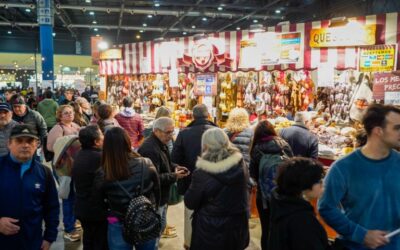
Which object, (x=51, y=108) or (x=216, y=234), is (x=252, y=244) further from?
(x=51, y=108)

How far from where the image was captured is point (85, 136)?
361cm

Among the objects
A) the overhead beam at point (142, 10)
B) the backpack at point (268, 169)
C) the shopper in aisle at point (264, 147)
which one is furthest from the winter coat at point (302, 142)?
the overhead beam at point (142, 10)

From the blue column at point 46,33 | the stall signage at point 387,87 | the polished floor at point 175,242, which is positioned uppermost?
the blue column at point 46,33

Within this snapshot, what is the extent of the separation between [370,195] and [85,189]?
7.70ft

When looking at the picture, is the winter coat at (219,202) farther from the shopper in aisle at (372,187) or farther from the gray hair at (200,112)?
the gray hair at (200,112)

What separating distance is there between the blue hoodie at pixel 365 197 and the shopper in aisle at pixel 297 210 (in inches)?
5.6

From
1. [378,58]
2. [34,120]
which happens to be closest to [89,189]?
[34,120]

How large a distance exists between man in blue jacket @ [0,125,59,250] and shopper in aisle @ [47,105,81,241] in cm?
225

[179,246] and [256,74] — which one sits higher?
[256,74]

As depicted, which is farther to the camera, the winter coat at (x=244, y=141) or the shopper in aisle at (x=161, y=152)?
the winter coat at (x=244, y=141)

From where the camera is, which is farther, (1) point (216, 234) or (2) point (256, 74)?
(2) point (256, 74)

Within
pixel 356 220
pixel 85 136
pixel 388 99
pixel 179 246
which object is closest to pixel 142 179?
pixel 85 136

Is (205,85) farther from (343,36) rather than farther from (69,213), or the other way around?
(69,213)

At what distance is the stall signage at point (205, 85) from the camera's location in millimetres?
8609
